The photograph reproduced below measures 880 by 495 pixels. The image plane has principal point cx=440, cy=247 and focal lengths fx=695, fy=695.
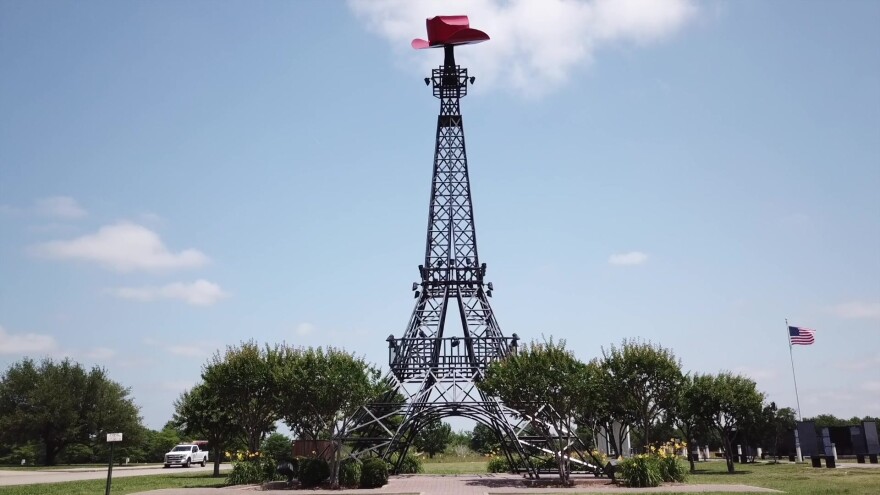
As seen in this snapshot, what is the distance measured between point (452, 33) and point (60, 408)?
4843 centimetres

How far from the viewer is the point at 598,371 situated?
40.2 m

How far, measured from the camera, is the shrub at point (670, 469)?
33281 mm

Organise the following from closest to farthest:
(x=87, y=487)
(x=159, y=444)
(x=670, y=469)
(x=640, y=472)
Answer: (x=640, y=472) → (x=87, y=487) → (x=670, y=469) → (x=159, y=444)

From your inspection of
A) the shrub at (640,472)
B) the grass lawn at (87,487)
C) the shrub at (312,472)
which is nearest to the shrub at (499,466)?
the shrub at (640,472)

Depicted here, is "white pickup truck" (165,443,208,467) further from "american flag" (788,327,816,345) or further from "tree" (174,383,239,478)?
"american flag" (788,327,816,345)

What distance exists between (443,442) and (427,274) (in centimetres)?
4494

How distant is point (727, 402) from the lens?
45375mm

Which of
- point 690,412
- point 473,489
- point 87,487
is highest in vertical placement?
point 690,412

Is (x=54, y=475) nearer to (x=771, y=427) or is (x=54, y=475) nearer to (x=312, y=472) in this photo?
(x=312, y=472)

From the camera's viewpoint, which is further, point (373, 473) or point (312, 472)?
point (312, 472)

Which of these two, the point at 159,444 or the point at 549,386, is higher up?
the point at 549,386

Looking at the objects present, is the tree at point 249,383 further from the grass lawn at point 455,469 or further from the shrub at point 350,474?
the grass lawn at point 455,469

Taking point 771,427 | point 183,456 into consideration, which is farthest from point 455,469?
point 771,427

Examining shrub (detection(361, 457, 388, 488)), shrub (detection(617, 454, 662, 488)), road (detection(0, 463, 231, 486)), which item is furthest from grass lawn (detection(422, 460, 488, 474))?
road (detection(0, 463, 231, 486))
